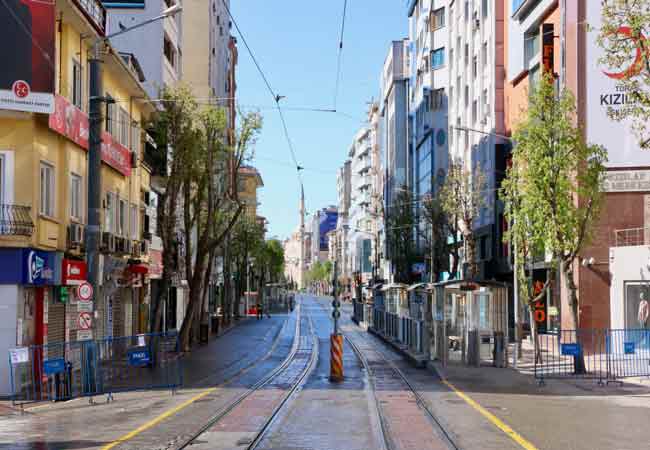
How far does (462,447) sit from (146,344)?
36.7 feet

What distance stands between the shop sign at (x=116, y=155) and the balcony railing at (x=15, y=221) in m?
7.97

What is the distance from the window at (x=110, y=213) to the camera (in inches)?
1316

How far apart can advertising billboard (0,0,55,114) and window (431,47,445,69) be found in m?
62.4

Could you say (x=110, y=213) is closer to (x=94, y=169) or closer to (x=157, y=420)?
(x=94, y=169)

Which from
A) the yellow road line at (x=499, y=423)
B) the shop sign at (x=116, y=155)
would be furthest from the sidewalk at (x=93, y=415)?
the shop sign at (x=116, y=155)

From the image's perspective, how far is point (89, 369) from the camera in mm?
21875

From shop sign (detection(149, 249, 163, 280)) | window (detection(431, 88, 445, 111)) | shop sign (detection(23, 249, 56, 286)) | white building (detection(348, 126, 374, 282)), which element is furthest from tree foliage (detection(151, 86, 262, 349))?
white building (detection(348, 126, 374, 282))

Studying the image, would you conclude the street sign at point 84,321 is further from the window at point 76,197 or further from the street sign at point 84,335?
the window at point 76,197

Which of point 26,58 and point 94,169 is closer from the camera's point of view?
point 94,169

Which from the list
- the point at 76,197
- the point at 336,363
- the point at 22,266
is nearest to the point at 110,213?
the point at 76,197

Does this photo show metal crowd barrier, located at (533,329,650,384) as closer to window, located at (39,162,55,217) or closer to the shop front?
the shop front

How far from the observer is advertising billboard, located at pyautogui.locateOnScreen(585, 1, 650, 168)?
128 feet

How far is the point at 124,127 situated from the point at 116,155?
3042 mm

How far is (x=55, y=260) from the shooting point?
84.7 ft
